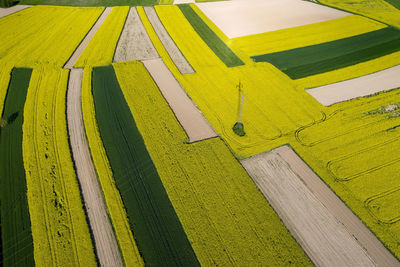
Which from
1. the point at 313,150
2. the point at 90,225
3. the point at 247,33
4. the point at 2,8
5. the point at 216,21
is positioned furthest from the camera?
the point at 2,8

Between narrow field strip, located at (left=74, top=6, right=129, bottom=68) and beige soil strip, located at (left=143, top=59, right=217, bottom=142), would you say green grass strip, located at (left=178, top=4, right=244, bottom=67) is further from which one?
narrow field strip, located at (left=74, top=6, right=129, bottom=68)

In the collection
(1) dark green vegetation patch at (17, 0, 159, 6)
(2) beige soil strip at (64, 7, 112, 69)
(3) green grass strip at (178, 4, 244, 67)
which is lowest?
(3) green grass strip at (178, 4, 244, 67)

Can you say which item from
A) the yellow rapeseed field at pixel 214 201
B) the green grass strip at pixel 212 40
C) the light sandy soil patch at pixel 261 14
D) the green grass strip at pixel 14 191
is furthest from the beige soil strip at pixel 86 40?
the light sandy soil patch at pixel 261 14

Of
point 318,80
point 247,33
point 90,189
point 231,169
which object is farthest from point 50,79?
point 318,80

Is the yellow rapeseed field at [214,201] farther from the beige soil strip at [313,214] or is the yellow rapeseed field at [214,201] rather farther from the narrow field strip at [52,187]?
the narrow field strip at [52,187]

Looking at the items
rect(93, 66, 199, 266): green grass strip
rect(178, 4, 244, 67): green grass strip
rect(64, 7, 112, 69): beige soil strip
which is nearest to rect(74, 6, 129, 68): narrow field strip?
rect(64, 7, 112, 69): beige soil strip

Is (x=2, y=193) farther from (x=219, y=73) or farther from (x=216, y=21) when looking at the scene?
(x=216, y=21)

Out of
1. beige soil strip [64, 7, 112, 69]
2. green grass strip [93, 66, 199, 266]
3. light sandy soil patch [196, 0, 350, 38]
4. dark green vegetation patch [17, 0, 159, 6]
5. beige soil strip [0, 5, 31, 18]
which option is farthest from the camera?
dark green vegetation patch [17, 0, 159, 6]
